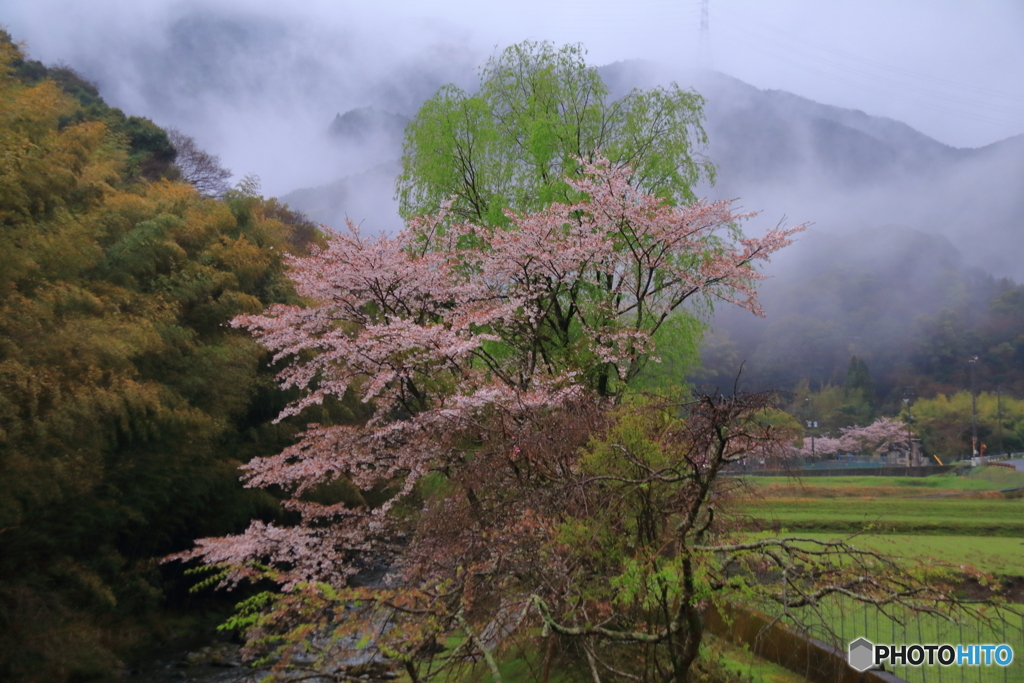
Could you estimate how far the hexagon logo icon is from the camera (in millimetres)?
3549

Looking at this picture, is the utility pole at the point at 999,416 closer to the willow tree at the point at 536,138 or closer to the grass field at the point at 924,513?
the grass field at the point at 924,513

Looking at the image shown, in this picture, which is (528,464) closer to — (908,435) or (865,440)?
(908,435)

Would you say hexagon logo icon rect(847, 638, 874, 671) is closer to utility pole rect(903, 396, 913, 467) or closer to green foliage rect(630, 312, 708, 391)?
green foliage rect(630, 312, 708, 391)

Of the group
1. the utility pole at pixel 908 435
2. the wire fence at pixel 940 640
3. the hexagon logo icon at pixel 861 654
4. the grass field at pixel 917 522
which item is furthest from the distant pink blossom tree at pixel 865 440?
the hexagon logo icon at pixel 861 654

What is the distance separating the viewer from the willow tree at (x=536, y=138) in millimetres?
8984

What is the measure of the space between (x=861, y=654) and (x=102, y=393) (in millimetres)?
8522

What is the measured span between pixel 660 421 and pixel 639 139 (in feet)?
19.3

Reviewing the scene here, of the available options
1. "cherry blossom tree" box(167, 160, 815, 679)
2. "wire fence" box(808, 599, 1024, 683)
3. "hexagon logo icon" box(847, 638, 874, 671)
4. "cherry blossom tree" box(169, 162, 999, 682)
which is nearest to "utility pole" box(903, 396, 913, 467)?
"cherry blossom tree" box(167, 160, 815, 679)

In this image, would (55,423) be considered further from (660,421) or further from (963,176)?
(963,176)

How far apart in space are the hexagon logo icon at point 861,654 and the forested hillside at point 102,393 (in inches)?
327

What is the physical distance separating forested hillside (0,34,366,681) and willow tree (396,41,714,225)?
14.3 ft

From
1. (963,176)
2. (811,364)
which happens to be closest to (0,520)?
(811,364)

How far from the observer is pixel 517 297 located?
774cm

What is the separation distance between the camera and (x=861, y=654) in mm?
3645
